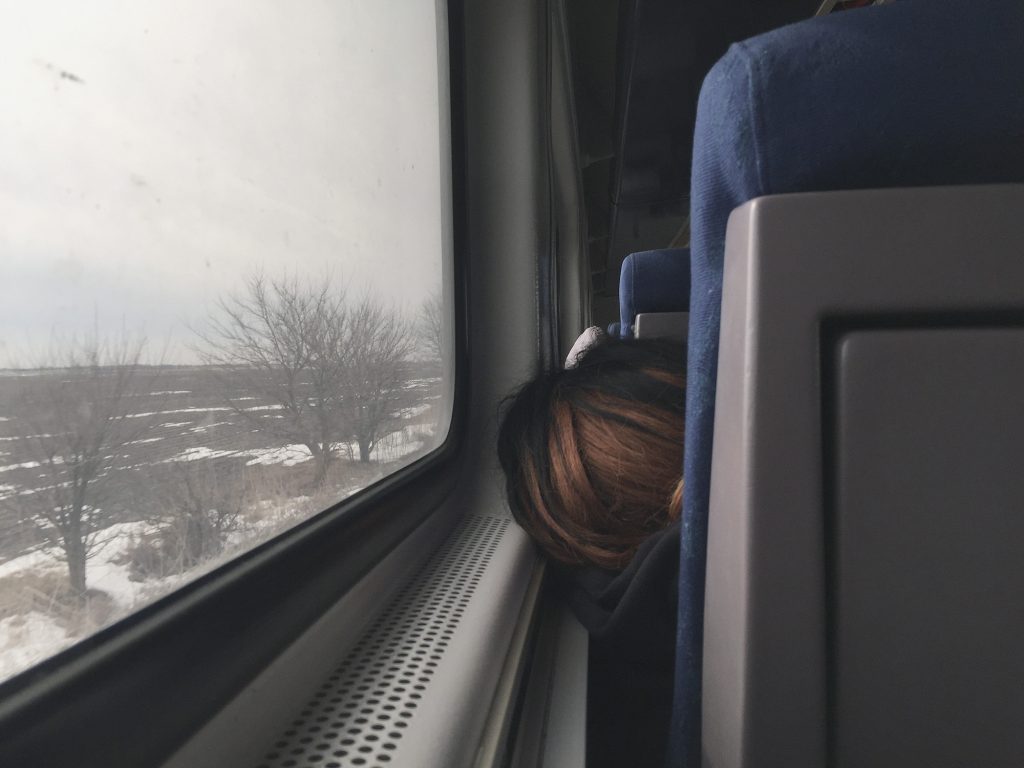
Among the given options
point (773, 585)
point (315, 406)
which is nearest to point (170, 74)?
point (315, 406)

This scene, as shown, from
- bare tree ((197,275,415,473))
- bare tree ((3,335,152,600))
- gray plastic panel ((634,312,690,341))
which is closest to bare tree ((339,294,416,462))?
bare tree ((197,275,415,473))

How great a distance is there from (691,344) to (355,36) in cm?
77

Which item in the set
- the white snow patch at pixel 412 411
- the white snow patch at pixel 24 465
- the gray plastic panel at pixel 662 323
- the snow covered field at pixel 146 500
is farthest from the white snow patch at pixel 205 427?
the gray plastic panel at pixel 662 323

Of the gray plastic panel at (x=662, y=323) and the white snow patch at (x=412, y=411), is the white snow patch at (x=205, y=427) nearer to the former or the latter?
the white snow patch at (x=412, y=411)

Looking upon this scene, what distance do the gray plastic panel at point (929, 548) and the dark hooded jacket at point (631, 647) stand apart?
354mm

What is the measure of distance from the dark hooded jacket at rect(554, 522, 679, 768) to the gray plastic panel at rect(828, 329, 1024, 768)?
354 millimetres

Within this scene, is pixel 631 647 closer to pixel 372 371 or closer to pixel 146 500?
pixel 372 371

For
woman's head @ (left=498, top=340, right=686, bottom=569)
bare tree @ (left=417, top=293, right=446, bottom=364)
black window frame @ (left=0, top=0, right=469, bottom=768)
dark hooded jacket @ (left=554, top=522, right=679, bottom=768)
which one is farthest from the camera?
bare tree @ (left=417, top=293, right=446, bottom=364)

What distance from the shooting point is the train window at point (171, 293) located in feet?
1.33

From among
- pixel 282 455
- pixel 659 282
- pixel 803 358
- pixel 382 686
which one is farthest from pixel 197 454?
pixel 659 282

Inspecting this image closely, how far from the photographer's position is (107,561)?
46 centimetres

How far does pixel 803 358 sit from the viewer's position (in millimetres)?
426

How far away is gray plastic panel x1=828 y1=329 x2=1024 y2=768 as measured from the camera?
413mm

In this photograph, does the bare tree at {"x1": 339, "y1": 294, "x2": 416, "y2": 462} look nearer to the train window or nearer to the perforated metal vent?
the train window
